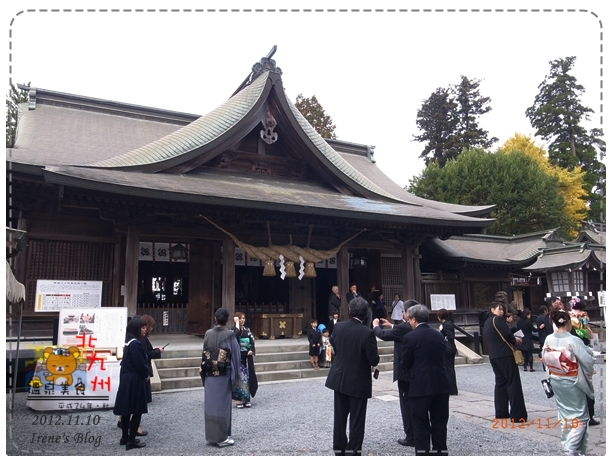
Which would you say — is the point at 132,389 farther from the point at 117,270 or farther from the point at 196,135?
the point at 196,135

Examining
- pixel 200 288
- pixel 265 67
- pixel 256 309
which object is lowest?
pixel 256 309

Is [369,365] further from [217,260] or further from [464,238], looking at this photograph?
[464,238]

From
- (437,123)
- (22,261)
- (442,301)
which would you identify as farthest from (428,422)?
(437,123)

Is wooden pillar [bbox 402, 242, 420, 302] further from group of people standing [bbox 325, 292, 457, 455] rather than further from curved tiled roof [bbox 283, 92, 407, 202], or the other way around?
group of people standing [bbox 325, 292, 457, 455]

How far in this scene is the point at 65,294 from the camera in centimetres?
1088

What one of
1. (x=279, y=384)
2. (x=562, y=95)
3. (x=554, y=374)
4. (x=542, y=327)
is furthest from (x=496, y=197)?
(x=554, y=374)

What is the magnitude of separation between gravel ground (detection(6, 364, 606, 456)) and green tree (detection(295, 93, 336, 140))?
28.5m

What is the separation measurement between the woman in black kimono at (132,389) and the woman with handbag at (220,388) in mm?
703

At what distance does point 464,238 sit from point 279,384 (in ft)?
43.9

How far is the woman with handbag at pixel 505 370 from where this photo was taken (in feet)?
21.1

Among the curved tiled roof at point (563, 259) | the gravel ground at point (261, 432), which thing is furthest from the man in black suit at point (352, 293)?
the curved tiled roof at point (563, 259)

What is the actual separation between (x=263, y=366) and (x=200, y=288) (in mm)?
4064

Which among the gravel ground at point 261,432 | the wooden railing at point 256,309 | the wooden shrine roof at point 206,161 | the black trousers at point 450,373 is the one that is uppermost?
the wooden shrine roof at point 206,161

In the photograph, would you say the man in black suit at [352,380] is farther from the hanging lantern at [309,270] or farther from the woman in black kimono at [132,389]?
the hanging lantern at [309,270]
